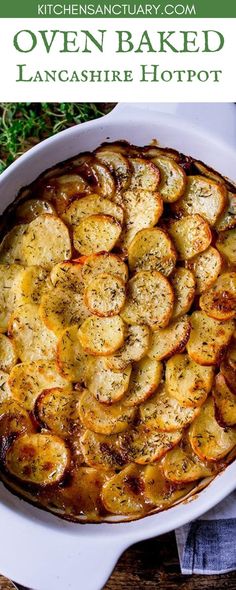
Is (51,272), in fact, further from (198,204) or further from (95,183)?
(198,204)

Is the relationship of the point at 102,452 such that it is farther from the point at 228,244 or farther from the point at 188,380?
the point at 228,244

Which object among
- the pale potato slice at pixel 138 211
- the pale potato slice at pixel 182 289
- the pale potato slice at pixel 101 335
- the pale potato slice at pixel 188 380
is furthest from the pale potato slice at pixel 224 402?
the pale potato slice at pixel 138 211

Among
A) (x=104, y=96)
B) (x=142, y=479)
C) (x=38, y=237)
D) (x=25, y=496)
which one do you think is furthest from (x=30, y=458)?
(x=104, y=96)

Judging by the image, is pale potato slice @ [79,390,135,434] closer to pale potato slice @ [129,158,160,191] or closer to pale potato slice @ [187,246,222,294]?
pale potato slice @ [187,246,222,294]

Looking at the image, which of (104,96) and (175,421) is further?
(104,96)

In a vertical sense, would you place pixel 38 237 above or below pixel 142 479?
above

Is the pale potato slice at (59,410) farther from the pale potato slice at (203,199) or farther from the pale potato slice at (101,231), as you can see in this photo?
the pale potato slice at (203,199)
